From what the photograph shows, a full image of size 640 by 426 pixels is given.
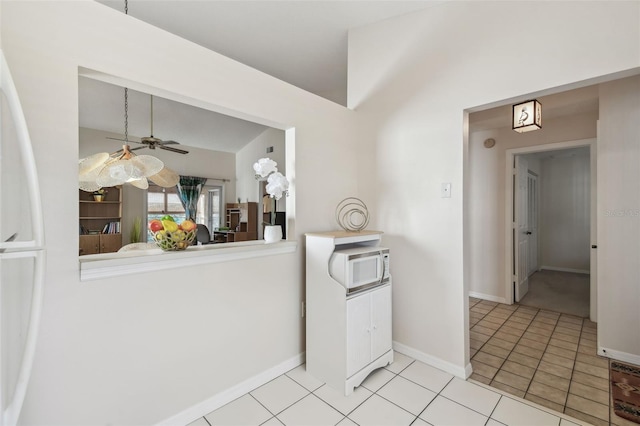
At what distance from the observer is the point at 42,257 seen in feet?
3.20

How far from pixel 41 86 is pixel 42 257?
87cm

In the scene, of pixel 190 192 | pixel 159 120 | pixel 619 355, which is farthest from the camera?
pixel 190 192

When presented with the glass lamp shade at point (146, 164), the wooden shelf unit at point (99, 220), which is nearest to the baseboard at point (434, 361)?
the glass lamp shade at point (146, 164)

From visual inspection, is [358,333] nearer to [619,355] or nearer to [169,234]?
[169,234]

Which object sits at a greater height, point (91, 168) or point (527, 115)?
point (527, 115)

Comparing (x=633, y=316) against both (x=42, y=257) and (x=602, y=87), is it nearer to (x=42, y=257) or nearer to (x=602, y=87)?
(x=602, y=87)

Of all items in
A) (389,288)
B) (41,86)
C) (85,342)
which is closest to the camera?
(41,86)

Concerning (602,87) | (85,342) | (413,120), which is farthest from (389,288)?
(602,87)

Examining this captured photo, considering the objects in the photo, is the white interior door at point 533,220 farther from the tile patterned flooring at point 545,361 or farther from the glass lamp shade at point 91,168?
the glass lamp shade at point 91,168

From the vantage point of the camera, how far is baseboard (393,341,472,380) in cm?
228

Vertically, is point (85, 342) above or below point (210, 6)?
below

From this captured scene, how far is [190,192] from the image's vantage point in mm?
6691

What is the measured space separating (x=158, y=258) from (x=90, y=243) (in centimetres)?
436

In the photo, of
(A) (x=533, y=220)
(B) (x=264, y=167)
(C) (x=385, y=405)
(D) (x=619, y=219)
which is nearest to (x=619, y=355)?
(D) (x=619, y=219)
